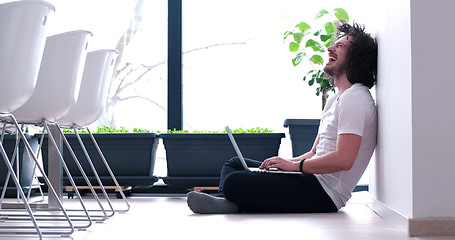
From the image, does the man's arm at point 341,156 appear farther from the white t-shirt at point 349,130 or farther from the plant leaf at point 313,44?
the plant leaf at point 313,44

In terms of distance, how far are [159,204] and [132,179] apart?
59 cm

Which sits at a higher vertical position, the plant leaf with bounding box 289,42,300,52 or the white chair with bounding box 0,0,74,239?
the plant leaf with bounding box 289,42,300,52

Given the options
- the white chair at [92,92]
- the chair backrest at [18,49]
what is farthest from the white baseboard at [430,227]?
the white chair at [92,92]

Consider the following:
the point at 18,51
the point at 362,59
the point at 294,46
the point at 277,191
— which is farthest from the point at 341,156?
the point at 294,46

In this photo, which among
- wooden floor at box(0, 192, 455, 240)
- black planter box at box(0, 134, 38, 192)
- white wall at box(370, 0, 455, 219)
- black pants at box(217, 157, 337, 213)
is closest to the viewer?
white wall at box(370, 0, 455, 219)

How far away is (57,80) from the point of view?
2762mm

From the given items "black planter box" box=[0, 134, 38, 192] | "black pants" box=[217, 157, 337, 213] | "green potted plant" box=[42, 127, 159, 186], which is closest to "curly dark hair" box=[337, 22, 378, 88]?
"black pants" box=[217, 157, 337, 213]

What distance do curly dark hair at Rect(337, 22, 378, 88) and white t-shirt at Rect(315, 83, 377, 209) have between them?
0.05 metres

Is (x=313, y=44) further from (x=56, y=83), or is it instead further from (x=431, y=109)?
(x=431, y=109)

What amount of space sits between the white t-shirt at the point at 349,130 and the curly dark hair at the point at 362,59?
0.16ft

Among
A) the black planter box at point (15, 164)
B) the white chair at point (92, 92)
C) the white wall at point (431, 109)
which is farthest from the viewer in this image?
the black planter box at point (15, 164)

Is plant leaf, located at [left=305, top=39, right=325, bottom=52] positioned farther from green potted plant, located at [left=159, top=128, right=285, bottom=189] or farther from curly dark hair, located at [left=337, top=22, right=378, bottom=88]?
curly dark hair, located at [left=337, top=22, right=378, bottom=88]

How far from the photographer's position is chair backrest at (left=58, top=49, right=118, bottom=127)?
130 inches

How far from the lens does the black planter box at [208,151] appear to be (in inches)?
175
